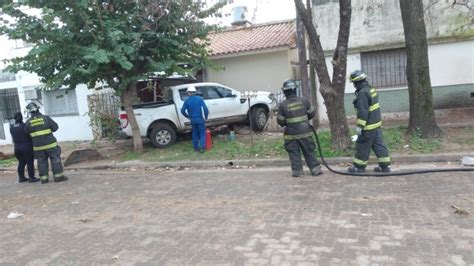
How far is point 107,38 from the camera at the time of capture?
10539 mm

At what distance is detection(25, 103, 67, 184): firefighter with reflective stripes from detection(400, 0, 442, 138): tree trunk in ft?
24.7

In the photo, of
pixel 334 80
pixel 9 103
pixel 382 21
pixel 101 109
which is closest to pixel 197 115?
pixel 334 80

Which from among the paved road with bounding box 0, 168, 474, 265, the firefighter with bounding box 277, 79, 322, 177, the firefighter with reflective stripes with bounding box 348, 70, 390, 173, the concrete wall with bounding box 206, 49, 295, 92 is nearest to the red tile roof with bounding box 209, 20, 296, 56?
the concrete wall with bounding box 206, 49, 295, 92

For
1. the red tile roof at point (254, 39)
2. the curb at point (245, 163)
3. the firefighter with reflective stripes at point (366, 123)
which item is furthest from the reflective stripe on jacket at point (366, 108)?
the red tile roof at point (254, 39)

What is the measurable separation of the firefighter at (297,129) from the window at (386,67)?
20.9 ft

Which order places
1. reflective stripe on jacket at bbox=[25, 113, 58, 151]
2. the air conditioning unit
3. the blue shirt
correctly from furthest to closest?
the air conditioning unit, the blue shirt, reflective stripe on jacket at bbox=[25, 113, 58, 151]

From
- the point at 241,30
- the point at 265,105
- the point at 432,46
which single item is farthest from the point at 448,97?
the point at 241,30

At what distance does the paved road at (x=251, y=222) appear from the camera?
457 centimetres

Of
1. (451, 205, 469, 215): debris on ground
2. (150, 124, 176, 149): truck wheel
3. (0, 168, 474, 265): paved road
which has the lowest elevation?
(451, 205, 469, 215): debris on ground

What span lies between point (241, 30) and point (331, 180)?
1324 centimetres

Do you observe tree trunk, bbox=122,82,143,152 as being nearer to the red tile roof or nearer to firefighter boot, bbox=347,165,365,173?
the red tile roof

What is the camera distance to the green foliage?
10.2 m

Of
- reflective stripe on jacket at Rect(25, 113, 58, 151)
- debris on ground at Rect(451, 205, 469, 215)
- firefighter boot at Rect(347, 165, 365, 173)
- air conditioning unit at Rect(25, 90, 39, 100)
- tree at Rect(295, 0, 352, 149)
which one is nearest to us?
debris on ground at Rect(451, 205, 469, 215)

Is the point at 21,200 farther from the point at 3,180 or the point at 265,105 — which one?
the point at 265,105
